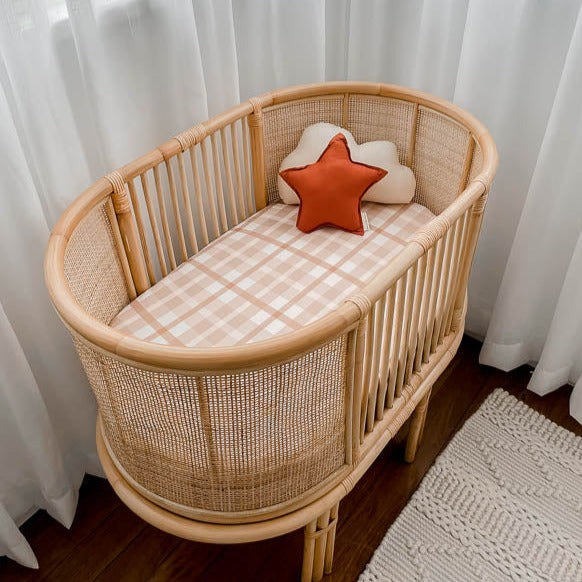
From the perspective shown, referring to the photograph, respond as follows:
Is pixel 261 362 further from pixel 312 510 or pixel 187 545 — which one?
pixel 187 545

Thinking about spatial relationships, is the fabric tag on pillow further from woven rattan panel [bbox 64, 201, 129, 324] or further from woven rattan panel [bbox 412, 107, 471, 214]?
woven rattan panel [bbox 64, 201, 129, 324]

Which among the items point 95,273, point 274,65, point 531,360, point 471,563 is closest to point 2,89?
point 95,273

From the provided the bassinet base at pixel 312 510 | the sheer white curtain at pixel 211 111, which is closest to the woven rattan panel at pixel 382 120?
the sheer white curtain at pixel 211 111

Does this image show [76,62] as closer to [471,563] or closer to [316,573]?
[316,573]

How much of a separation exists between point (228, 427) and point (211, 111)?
0.95 m

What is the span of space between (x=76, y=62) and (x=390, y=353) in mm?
909

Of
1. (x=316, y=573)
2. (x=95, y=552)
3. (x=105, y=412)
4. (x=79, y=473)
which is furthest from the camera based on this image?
(x=79, y=473)

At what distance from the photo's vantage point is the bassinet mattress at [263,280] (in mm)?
1390

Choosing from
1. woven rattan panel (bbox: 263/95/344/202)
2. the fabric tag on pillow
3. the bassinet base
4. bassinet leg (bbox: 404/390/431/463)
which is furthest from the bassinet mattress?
bassinet leg (bbox: 404/390/431/463)

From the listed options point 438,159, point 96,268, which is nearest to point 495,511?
point 438,159

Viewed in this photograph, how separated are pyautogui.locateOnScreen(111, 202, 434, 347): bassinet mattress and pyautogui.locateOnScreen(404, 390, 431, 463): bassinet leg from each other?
360mm

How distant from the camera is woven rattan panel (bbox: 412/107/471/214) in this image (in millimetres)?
1584

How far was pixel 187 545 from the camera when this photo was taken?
158 centimetres

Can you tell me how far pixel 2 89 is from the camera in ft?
3.87
